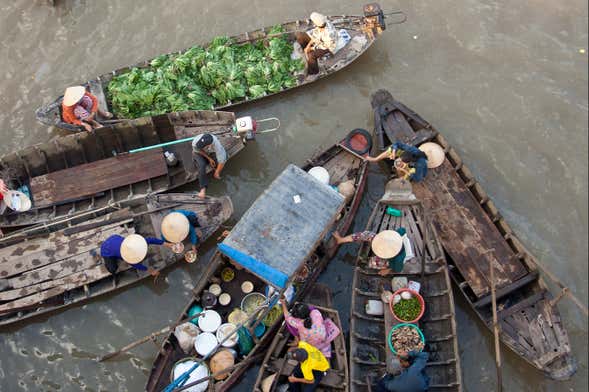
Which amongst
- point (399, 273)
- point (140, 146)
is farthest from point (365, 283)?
point (140, 146)

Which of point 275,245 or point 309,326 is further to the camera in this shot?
point 275,245

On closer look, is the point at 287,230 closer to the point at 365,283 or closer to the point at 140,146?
the point at 365,283

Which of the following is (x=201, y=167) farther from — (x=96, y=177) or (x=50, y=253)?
(x=50, y=253)

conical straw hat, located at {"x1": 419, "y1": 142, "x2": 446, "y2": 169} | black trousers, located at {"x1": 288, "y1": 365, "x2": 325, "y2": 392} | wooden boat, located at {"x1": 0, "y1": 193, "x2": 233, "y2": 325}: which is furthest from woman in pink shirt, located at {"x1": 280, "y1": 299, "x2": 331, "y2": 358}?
conical straw hat, located at {"x1": 419, "y1": 142, "x2": 446, "y2": 169}

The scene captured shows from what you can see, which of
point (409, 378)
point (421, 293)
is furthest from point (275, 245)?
point (409, 378)

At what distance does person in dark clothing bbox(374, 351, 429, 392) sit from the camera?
26.6 ft

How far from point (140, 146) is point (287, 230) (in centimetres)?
424

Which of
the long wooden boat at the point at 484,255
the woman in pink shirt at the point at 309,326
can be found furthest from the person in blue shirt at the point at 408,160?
the woman in pink shirt at the point at 309,326

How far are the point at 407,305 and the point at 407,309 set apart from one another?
73 millimetres

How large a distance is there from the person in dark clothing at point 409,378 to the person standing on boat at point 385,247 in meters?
1.62

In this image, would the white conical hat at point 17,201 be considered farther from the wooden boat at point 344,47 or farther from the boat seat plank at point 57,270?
the wooden boat at point 344,47

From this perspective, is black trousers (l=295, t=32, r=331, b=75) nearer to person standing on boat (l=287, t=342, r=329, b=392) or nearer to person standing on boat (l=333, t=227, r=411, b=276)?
person standing on boat (l=333, t=227, r=411, b=276)

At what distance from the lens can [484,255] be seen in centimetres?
1002

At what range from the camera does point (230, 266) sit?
32.5ft
